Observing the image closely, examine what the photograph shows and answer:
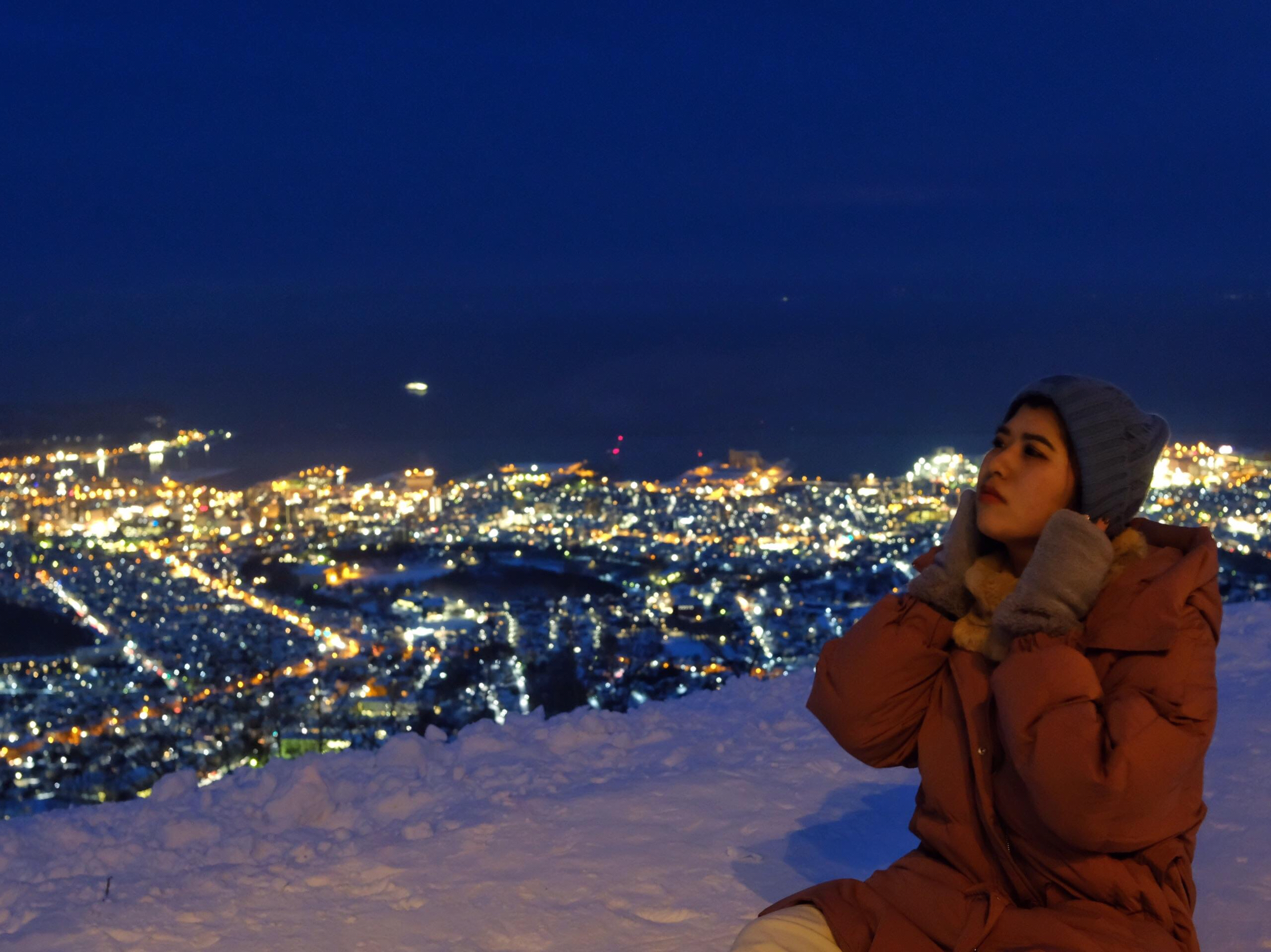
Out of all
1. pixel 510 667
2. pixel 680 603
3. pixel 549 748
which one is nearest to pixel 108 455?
pixel 680 603

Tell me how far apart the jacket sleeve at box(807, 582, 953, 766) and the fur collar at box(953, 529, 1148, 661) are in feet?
0.13

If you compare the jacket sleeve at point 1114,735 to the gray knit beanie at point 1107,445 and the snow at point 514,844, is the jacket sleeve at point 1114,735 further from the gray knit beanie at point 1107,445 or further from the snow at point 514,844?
the snow at point 514,844

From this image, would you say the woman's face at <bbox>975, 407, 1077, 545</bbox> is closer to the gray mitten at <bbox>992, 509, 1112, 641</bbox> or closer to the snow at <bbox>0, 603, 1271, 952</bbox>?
the gray mitten at <bbox>992, 509, 1112, 641</bbox>

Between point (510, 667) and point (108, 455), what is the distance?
27.9 m

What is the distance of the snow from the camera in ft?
10.7

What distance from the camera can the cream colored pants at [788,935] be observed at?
2074 mm

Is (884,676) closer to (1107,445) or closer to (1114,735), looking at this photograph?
(1114,735)

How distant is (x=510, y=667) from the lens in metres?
11.9

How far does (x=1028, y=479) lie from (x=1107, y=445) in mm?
145

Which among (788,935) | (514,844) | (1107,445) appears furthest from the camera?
(514,844)

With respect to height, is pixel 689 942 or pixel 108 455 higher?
pixel 108 455

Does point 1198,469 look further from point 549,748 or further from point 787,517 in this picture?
point 549,748

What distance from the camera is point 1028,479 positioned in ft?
6.80

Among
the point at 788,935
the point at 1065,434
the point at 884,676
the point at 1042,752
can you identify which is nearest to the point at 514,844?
the point at 788,935
